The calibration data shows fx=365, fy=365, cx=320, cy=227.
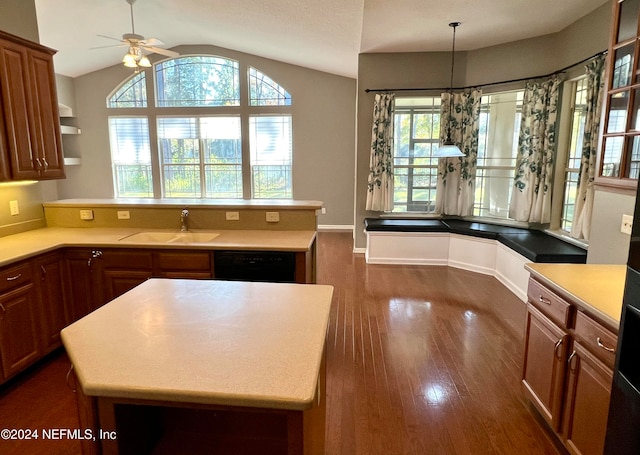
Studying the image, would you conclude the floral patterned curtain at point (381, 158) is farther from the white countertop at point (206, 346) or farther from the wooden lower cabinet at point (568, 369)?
the white countertop at point (206, 346)

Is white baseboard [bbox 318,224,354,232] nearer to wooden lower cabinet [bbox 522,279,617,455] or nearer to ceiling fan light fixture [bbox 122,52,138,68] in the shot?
ceiling fan light fixture [bbox 122,52,138,68]

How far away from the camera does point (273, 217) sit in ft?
9.99

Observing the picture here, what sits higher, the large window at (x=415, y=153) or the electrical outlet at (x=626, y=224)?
the large window at (x=415, y=153)

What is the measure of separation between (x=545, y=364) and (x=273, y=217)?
209 cm

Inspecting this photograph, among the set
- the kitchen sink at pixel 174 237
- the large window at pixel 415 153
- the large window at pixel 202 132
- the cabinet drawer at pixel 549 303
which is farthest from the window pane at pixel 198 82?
the cabinet drawer at pixel 549 303

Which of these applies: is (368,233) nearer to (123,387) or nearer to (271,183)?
(271,183)

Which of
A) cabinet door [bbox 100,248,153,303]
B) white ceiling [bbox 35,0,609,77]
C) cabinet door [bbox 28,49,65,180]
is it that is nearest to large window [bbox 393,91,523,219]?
white ceiling [bbox 35,0,609,77]

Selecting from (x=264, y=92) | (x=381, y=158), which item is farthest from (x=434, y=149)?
(x=264, y=92)

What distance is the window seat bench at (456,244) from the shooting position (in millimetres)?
4062

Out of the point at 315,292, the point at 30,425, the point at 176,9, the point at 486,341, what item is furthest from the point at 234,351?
the point at 176,9

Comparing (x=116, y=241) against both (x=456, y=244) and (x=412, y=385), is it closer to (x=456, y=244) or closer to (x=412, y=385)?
(x=412, y=385)

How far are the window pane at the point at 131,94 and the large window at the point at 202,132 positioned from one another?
0.02 m

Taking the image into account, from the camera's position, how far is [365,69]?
5.14 metres

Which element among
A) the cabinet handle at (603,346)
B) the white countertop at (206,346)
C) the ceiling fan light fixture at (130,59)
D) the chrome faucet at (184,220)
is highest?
the ceiling fan light fixture at (130,59)
